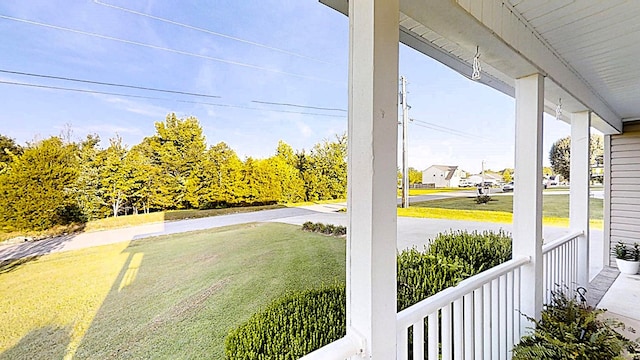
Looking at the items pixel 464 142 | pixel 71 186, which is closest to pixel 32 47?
pixel 71 186

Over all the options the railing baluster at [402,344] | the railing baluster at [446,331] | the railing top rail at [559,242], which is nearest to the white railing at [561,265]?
the railing top rail at [559,242]

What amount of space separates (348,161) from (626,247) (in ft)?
18.9

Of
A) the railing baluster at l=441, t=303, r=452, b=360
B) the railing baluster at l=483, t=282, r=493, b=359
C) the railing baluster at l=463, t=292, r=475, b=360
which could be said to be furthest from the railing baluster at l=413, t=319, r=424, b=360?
the railing baluster at l=483, t=282, r=493, b=359

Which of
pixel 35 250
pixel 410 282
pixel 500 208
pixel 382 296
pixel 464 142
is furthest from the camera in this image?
pixel 500 208

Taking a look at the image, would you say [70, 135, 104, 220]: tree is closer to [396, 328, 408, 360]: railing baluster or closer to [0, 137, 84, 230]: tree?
[0, 137, 84, 230]: tree

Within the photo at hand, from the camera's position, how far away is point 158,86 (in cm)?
86

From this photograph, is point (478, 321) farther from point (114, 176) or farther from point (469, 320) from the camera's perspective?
point (114, 176)

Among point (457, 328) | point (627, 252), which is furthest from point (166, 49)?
point (627, 252)

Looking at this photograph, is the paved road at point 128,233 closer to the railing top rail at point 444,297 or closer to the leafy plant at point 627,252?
the railing top rail at point 444,297

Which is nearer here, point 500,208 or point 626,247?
point 500,208

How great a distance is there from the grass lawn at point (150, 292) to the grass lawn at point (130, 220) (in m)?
0.05

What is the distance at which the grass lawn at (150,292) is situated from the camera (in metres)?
0.67

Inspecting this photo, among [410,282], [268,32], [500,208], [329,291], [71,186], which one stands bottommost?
[410,282]

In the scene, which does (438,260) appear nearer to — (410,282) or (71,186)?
(410,282)
